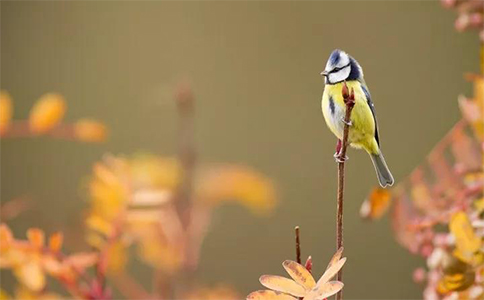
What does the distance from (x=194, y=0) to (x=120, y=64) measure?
0.22 meters

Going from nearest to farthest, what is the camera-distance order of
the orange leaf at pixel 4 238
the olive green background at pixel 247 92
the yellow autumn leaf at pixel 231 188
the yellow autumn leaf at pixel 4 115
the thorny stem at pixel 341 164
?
the thorny stem at pixel 341 164 → the orange leaf at pixel 4 238 → the yellow autumn leaf at pixel 4 115 → the yellow autumn leaf at pixel 231 188 → the olive green background at pixel 247 92

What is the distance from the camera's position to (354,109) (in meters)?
0.33

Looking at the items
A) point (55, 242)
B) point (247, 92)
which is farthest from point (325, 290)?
point (247, 92)

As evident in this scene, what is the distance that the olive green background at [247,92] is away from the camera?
1729mm

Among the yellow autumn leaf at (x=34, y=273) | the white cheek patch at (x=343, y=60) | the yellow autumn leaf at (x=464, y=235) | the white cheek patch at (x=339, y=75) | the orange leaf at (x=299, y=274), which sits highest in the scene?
the white cheek patch at (x=343, y=60)

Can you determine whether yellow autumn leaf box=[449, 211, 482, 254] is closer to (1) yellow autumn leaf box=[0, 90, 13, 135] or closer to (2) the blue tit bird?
(2) the blue tit bird

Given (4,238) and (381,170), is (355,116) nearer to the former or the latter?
(381,170)

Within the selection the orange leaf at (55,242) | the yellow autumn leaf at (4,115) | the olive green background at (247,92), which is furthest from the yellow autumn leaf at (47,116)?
the olive green background at (247,92)

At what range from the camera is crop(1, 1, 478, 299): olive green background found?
173 centimetres

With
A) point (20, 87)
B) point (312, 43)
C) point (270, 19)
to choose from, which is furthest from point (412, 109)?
point (20, 87)

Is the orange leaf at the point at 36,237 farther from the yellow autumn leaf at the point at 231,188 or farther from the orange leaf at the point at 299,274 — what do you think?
the yellow autumn leaf at the point at 231,188

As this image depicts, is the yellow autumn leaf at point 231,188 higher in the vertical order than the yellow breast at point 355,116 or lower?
lower

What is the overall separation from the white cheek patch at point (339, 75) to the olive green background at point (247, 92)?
1.34 metres

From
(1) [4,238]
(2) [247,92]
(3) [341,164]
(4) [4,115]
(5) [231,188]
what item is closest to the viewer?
(3) [341,164]
